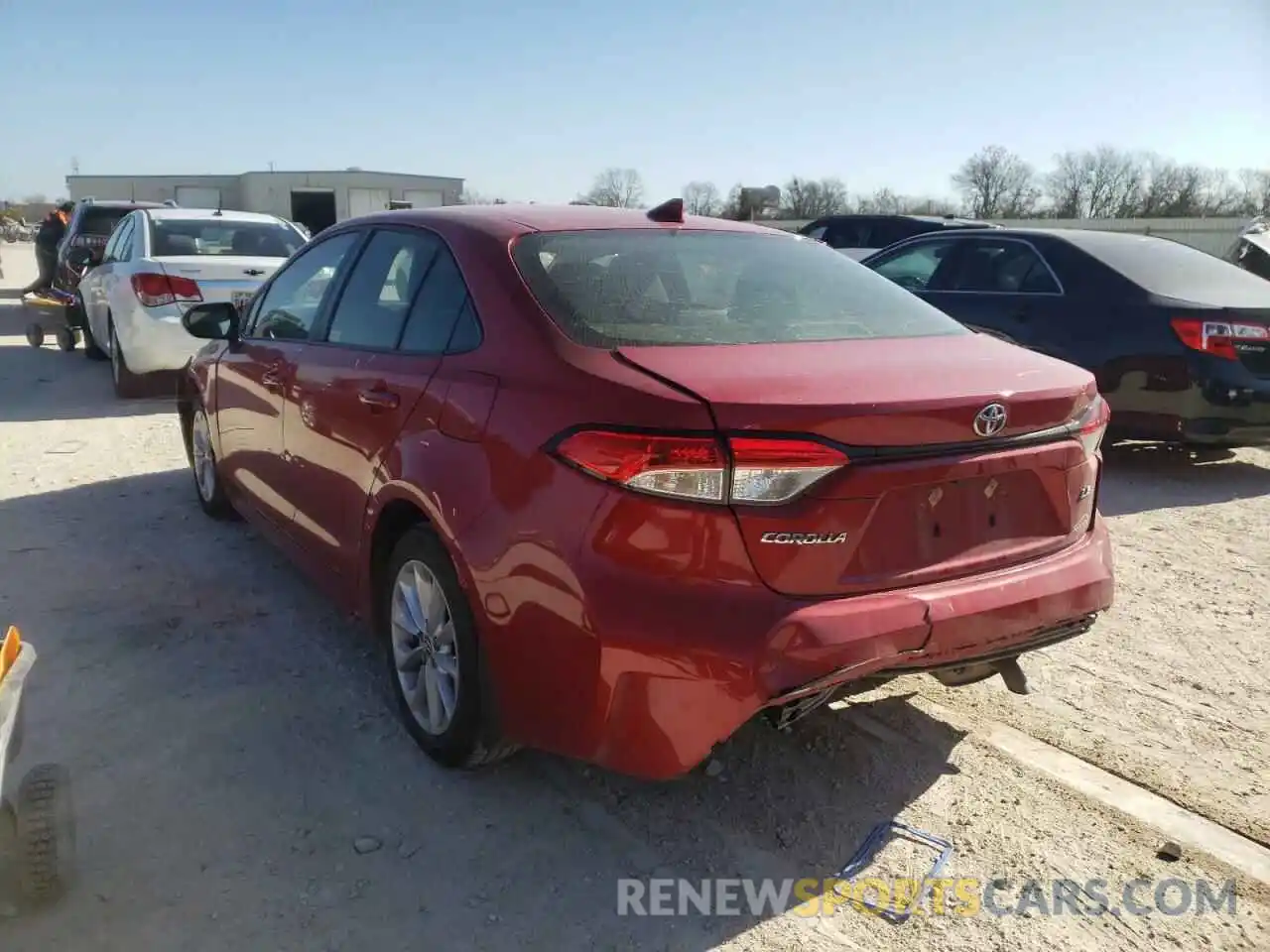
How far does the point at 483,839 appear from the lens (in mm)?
2688

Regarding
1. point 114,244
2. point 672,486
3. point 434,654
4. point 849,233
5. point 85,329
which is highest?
point 849,233

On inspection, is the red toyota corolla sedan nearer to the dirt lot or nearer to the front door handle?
the dirt lot

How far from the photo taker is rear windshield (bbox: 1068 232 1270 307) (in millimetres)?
6215

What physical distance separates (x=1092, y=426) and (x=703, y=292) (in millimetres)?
1171

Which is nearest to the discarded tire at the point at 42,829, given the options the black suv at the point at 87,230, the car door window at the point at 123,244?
the car door window at the point at 123,244

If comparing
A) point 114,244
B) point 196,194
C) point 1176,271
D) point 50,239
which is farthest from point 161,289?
point 196,194

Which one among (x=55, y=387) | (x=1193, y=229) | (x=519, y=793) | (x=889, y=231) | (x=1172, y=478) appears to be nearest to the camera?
(x=519, y=793)

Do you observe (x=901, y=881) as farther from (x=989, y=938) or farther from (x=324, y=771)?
(x=324, y=771)

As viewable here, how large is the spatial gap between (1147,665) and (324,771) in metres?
2.92

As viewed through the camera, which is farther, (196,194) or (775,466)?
(196,194)

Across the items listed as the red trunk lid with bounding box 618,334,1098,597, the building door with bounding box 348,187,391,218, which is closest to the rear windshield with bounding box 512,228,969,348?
the red trunk lid with bounding box 618,334,1098,597

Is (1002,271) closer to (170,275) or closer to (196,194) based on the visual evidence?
(170,275)

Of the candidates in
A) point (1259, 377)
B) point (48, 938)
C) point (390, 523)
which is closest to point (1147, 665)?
point (390, 523)

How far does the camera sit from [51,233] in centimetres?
1510
